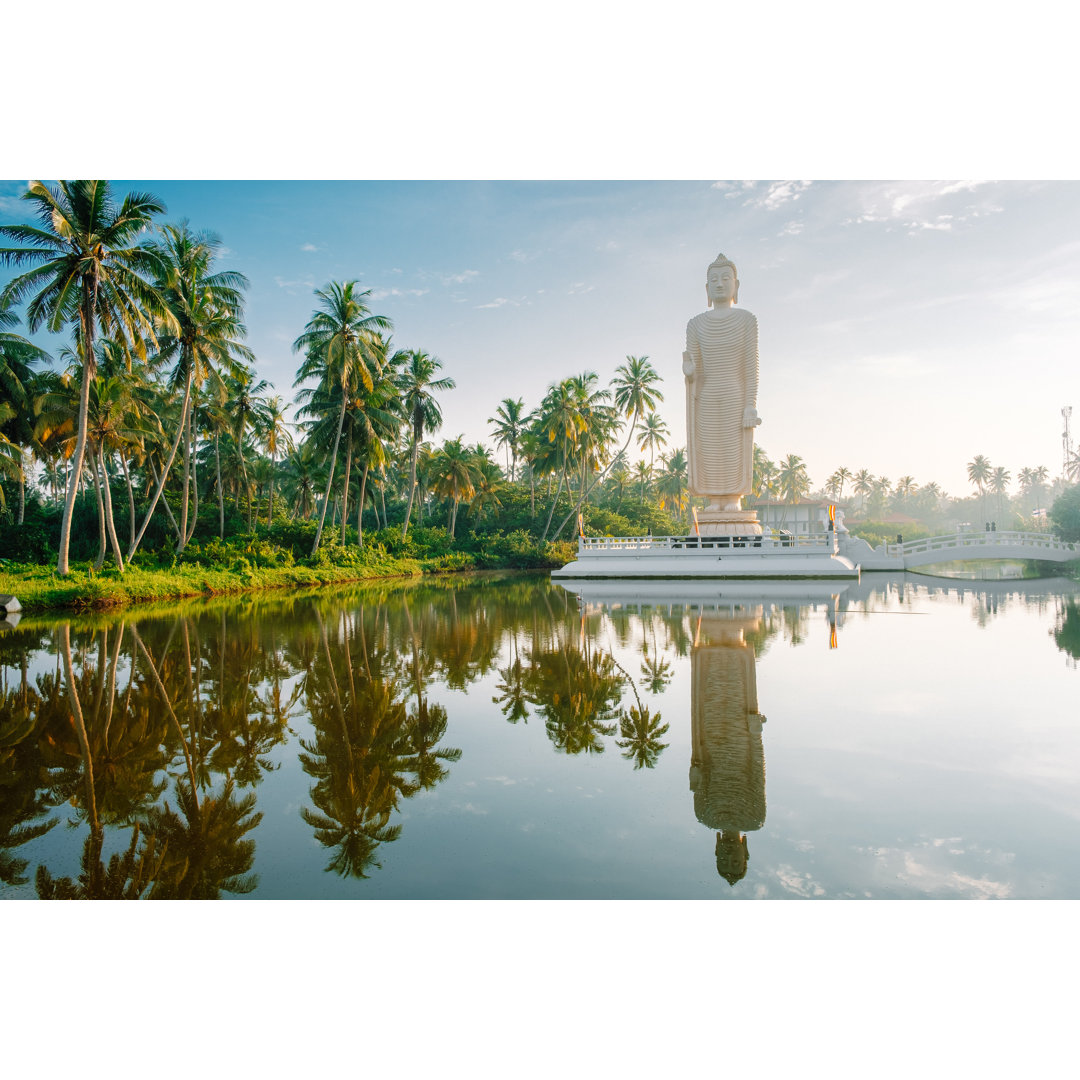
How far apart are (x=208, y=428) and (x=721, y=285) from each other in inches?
844

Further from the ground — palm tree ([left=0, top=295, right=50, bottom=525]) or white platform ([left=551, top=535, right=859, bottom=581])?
palm tree ([left=0, top=295, right=50, bottom=525])

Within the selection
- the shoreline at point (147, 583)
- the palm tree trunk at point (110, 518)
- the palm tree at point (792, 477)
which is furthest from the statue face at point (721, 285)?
the palm tree at point (792, 477)

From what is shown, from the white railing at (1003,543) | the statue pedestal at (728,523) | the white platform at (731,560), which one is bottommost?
the white platform at (731,560)

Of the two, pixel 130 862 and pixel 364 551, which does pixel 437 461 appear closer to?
pixel 364 551

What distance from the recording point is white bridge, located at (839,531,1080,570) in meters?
24.0

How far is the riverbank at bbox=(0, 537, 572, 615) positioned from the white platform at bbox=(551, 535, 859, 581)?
10037 mm

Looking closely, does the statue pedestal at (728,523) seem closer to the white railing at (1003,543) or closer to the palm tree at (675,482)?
the white railing at (1003,543)

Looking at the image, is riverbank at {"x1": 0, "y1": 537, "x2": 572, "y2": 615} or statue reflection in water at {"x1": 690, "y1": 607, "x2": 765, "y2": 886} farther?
riverbank at {"x1": 0, "y1": 537, "x2": 572, "y2": 615}

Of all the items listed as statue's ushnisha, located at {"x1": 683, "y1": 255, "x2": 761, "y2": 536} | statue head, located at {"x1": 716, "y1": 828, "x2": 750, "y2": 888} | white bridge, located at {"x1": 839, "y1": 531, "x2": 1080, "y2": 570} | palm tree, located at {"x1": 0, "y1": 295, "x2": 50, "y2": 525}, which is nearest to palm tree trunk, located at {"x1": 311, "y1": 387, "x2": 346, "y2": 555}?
palm tree, located at {"x1": 0, "y1": 295, "x2": 50, "y2": 525}

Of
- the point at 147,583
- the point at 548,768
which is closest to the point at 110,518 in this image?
the point at 147,583

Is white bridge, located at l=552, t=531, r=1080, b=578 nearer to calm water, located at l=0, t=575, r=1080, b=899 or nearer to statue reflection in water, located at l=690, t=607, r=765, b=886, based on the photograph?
calm water, located at l=0, t=575, r=1080, b=899

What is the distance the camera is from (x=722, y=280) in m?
22.5

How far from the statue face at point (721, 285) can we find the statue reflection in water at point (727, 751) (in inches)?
674

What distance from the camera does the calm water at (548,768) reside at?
134 inches
